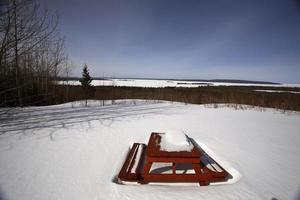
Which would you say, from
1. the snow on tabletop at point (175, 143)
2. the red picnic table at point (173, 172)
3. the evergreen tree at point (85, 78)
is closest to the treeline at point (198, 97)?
the evergreen tree at point (85, 78)

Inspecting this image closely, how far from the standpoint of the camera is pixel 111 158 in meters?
3.56

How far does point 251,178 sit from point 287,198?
0.53 metres

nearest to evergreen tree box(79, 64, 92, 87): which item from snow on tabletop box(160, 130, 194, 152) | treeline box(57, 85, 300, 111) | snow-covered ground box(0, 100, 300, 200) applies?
treeline box(57, 85, 300, 111)

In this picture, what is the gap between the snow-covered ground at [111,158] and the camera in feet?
8.09

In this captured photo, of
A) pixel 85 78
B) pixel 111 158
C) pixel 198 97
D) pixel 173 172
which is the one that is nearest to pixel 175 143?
pixel 173 172

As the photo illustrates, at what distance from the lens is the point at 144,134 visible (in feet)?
17.0

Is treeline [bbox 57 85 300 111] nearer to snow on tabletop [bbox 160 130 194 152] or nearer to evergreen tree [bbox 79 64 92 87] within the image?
evergreen tree [bbox 79 64 92 87]

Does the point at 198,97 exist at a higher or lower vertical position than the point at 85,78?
lower

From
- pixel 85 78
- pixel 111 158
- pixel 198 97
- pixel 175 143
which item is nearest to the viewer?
pixel 175 143

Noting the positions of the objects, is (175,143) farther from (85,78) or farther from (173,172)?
(85,78)

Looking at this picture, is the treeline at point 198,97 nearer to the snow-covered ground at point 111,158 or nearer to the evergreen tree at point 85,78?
the evergreen tree at point 85,78

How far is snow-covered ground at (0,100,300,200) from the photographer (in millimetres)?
2467

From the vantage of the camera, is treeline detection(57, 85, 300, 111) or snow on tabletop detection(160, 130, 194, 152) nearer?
snow on tabletop detection(160, 130, 194, 152)

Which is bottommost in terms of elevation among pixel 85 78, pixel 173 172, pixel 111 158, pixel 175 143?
pixel 111 158
